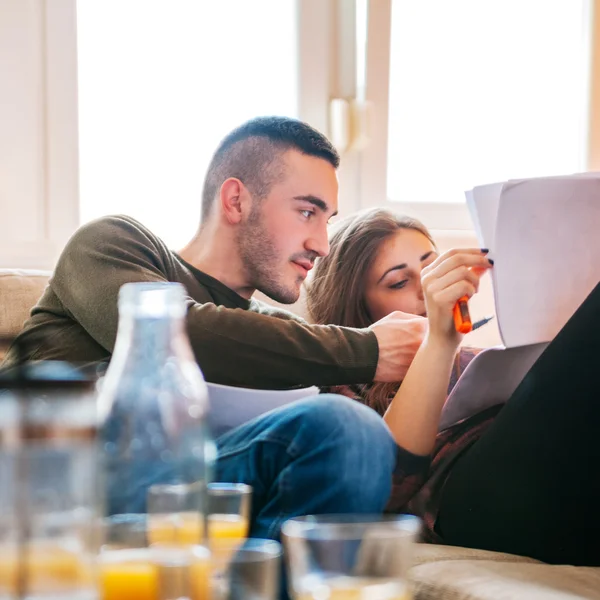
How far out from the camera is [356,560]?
0.54 metres

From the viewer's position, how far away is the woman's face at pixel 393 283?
5.89ft

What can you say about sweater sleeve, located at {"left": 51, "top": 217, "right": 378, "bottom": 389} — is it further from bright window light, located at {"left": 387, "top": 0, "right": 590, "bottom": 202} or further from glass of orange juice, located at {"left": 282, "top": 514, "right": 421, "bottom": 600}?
bright window light, located at {"left": 387, "top": 0, "right": 590, "bottom": 202}

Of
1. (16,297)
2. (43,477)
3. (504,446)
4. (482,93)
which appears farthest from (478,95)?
(43,477)

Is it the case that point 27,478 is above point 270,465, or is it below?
above

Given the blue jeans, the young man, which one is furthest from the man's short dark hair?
the blue jeans

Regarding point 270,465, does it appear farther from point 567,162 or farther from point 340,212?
point 567,162

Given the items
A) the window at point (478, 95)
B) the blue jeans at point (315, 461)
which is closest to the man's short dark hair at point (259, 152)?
the blue jeans at point (315, 461)

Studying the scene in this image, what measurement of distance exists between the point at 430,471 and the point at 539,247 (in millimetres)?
400

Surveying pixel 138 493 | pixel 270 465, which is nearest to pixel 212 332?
pixel 270 465

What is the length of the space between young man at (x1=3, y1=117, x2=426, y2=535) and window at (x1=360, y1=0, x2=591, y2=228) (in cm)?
100

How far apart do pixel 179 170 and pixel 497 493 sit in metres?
1.41

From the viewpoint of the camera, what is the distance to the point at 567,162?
2.94m

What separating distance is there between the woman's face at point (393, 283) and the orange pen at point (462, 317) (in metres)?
0.42

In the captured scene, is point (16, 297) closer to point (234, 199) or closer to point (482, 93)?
point (234, 199)
